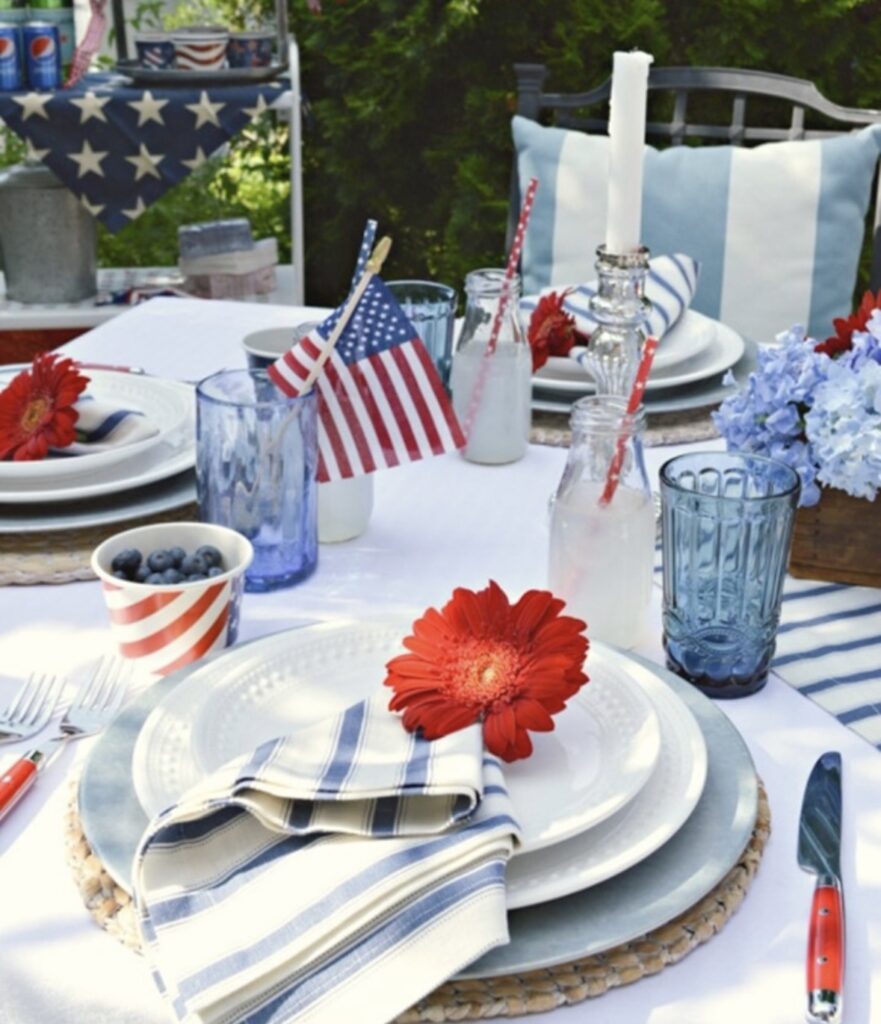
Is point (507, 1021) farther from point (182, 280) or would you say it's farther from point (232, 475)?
point (182, 280)

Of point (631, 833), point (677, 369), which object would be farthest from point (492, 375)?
point (631, 833)

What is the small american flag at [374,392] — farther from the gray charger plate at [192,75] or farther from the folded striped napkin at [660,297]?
the gray charger plate at [192,75]

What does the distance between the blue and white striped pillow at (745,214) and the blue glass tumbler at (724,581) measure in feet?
4.00

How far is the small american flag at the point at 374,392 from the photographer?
109 centimetres

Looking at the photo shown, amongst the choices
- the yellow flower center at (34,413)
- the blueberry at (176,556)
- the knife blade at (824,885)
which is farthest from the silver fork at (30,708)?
the knife blade at (824,885)

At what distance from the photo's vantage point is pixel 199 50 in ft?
9.19

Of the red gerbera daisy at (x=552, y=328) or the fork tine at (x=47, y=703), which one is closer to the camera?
the fork tine at (x=47, y=703)

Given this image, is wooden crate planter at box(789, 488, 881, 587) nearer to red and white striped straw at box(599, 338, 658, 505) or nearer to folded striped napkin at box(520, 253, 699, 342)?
red and white striped straw at box(599, 338, 658, 505)

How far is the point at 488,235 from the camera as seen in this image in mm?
3506

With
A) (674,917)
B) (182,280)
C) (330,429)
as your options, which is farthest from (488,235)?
(674,917)

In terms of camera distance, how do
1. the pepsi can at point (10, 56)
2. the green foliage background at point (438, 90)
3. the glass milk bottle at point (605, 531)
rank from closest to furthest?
1. the glass milk bottle at point (605, 531)
2. the pepsi can at point (10, 56)
3. the green foliage background at point (438, 90)

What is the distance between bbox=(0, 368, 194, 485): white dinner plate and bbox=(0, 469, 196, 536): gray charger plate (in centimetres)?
2

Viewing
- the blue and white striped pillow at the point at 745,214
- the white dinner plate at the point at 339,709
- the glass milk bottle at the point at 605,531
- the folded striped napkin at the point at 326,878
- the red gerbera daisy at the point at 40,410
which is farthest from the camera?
the blue and white striped pillow at the point at 745,214

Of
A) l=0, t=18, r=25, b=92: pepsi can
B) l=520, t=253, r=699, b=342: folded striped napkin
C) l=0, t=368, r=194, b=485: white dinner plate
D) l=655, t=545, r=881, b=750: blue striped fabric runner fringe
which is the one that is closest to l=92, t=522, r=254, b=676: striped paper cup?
l=0, t=368, r=194, b=485: white dinner plate
